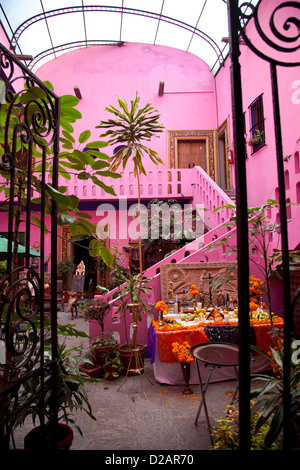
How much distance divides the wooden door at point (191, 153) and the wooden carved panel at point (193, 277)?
641 cm

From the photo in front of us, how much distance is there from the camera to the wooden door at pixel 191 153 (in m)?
10.7

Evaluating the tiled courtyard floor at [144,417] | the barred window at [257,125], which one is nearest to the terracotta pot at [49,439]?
the tiled courtyard floor at [144,417]

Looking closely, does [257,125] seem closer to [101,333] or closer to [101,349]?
[101,333]

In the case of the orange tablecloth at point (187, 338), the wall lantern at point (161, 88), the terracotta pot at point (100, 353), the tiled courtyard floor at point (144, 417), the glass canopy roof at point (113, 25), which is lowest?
the tiled courtyard floor at point (144, 417)

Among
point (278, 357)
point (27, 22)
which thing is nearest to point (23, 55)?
point (27, 22)

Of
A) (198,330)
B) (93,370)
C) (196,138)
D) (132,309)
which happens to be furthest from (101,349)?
(196,138)

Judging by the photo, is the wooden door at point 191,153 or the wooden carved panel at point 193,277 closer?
the wooden carved panel at point 193,277

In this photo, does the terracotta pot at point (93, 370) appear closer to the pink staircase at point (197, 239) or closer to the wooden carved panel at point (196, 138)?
the pink staircase at point (197, 239)

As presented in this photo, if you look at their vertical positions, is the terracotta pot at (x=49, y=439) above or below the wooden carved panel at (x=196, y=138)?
below

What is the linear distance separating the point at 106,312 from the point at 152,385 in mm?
1280

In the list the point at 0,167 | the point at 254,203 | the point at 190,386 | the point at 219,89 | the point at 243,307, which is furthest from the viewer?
the point at 219,89

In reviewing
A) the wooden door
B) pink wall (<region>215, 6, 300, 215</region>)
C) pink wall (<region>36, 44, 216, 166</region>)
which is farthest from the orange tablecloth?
pink wall (<region>36, 44, 216, 166</region>)

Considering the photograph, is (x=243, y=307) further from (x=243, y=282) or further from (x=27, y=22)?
(x=27, y=22)

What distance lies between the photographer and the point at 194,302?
4.70m
